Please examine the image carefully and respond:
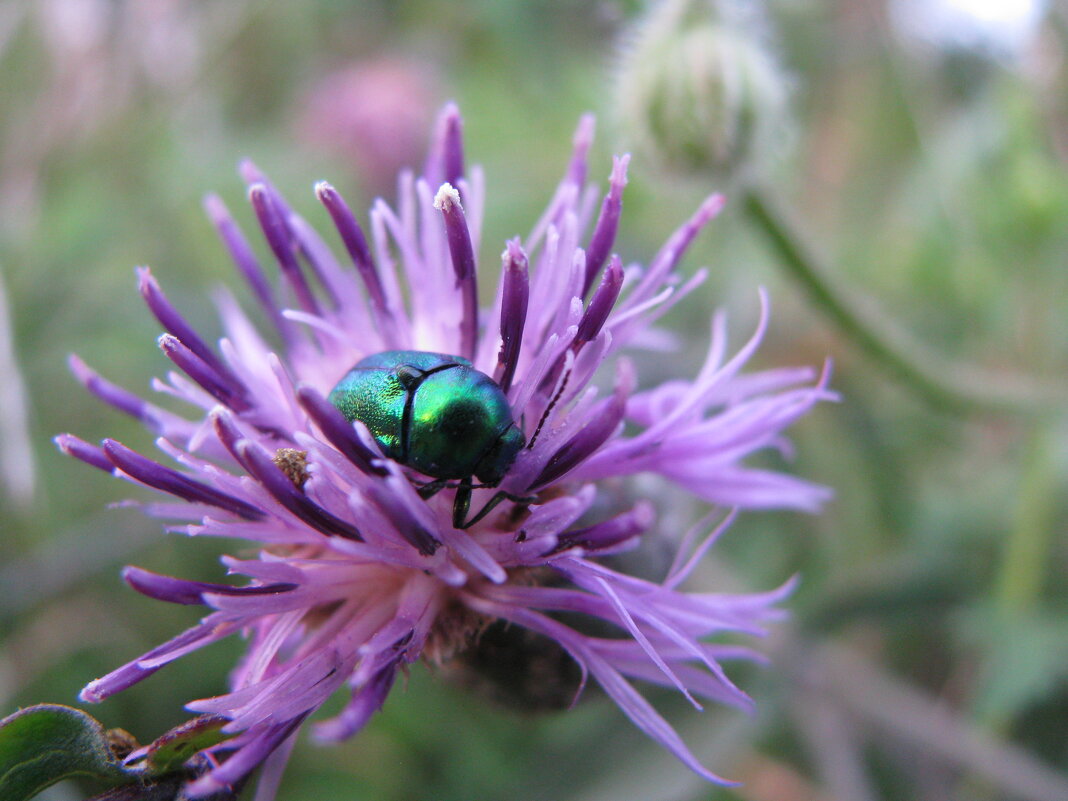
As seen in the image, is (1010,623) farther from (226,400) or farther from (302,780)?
(302,780)

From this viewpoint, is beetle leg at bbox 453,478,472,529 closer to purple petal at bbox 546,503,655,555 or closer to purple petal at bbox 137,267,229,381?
purple petal at bbox 546,503,655,555

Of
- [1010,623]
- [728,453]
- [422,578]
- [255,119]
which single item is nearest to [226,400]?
[422,578]

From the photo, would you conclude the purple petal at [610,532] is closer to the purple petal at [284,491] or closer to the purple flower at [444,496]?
the purple flower at [444,496]

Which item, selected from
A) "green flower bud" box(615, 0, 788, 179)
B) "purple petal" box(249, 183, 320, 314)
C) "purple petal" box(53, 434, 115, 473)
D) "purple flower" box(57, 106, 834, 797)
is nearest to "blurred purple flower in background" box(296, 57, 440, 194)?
"green flower bud" box(615, 0, 788, 179)

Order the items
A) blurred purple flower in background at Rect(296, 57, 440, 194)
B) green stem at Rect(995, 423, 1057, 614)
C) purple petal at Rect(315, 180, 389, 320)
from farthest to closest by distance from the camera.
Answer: blurred purple flower in background at Rect(296, 57, 440, 194)
green stem at Rect(995, 423, 1057, 614)
purple petal at Rect(315, 180, 389, 320)

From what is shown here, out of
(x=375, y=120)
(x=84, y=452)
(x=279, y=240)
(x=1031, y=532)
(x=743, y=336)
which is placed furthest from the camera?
(x=375, y=120)

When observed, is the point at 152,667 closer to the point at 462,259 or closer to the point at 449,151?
the point at 462,259

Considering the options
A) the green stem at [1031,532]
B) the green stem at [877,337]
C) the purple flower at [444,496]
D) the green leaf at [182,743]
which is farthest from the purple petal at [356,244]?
the green stem at [1031,532]

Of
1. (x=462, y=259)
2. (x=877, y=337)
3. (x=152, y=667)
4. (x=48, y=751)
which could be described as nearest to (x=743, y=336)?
(x=877, y=337)
